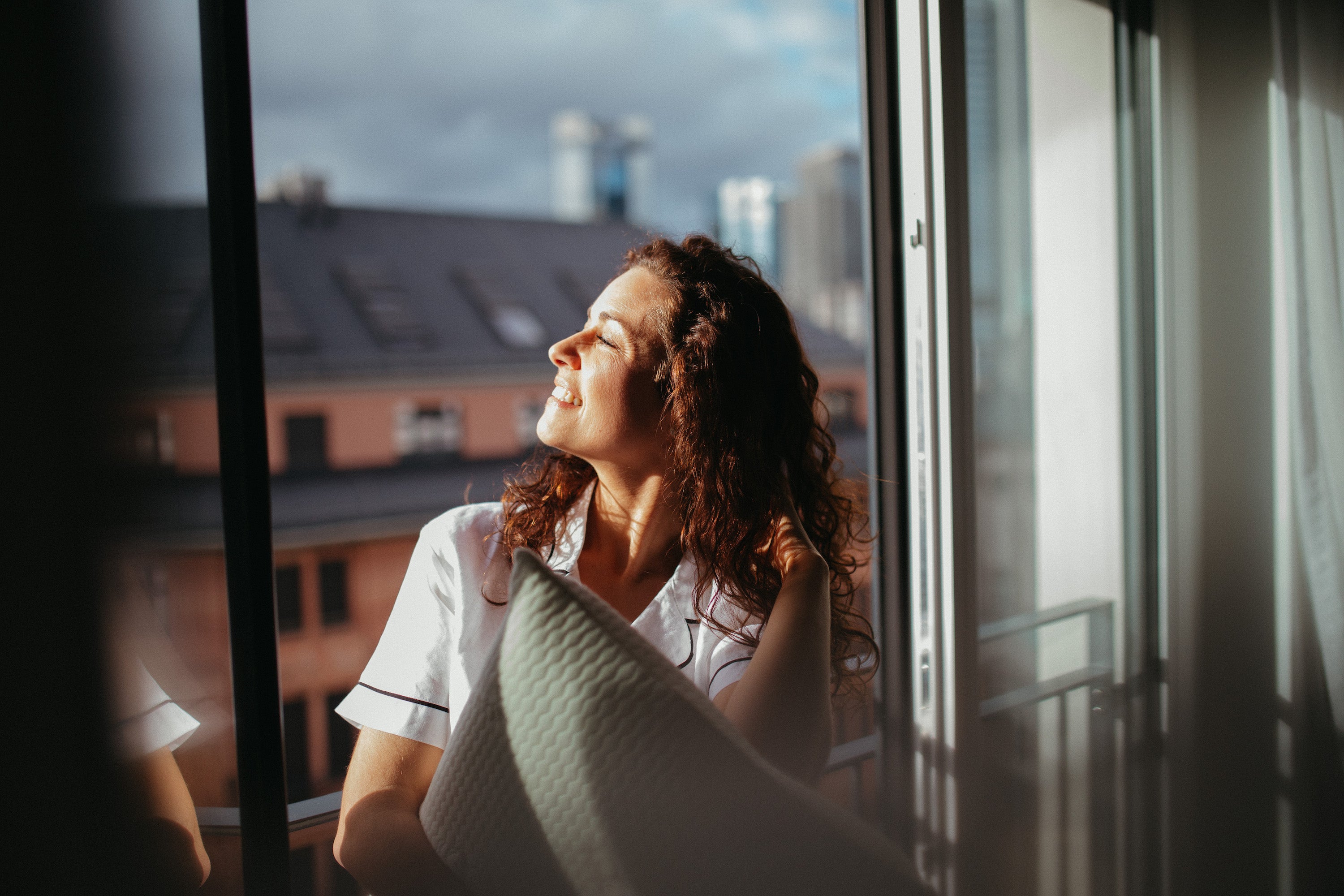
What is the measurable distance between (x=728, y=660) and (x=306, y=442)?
14655 mm

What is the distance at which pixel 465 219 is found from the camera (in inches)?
650

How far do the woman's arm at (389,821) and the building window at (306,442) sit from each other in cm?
1406

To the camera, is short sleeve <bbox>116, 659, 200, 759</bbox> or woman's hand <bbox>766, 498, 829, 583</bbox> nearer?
short sleeve <bbox>116, 659, 200, 759</bbox>

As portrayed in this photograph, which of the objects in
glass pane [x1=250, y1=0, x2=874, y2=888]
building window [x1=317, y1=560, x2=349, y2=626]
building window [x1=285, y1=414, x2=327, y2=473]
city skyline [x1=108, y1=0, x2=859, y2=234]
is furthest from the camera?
city skyline [x1=108, y1=0, x2=859, y2=234]

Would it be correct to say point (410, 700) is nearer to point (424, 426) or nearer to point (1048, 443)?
point (1048, 443)

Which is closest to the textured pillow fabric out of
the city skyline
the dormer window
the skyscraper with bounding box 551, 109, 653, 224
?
the city skyline

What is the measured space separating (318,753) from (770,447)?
60.0 ft

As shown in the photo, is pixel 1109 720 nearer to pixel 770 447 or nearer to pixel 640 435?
pixel 770 447

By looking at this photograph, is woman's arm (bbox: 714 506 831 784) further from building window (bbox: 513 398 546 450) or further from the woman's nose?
building window (bbox: 513 398 546 450)

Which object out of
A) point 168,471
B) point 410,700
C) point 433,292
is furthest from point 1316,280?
point 433,292

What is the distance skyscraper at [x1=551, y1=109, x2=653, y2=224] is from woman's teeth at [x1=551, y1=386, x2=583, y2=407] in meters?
14.5

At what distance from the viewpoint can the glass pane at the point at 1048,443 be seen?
1.48 m

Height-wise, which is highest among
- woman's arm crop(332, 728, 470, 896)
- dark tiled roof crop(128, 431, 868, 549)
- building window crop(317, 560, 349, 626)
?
woman's arm crop(332, 728, 470, 896)

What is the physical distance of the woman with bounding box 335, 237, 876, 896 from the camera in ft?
2.66
